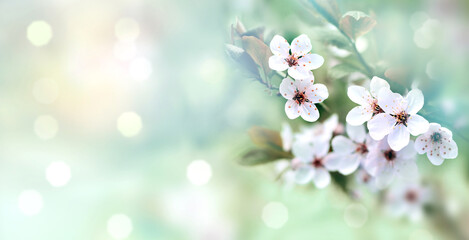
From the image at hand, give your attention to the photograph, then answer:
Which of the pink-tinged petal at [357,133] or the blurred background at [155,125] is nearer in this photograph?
the pink-tinged petal at [357,133]

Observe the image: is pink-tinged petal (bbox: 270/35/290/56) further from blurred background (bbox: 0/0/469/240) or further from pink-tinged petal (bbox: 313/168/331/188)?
blurred background (bbox: 0/0/469/240)

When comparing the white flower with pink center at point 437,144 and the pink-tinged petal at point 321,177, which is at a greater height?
the white flower with pink center at point 437,144

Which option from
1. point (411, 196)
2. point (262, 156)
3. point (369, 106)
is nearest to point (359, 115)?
point (369, 106)

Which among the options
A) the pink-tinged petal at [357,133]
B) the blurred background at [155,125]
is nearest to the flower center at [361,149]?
the pink-tinged petal at [357,133]

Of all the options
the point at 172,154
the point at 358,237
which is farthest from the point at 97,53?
the point at 358,237

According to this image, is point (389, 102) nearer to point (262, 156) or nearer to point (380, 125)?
point (380, 125)

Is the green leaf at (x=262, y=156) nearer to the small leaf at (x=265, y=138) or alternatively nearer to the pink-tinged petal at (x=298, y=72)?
the small leaf at (x=265, y=138)

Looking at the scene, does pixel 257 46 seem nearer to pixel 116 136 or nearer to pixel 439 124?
pixel 439 124
